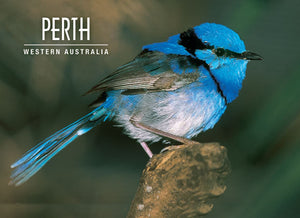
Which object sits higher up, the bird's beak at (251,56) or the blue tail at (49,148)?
the bird's beak at (251,56)

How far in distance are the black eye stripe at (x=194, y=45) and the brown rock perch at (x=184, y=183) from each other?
3.41ft

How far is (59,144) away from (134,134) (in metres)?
0.63

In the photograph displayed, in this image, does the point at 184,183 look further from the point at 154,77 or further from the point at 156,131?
the point at 154,77

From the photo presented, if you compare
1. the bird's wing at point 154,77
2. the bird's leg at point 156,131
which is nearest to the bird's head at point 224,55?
the bird's wing at point 154,77

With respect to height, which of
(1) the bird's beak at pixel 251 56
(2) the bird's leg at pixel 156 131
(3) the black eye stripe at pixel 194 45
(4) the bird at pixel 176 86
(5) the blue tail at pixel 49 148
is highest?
(3) the black eye stripe at pixel 194 45

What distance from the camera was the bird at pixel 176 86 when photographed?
9.75 feet

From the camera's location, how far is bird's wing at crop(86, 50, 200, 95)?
2.99 m

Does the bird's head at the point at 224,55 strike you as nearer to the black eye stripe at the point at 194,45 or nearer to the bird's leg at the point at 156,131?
the black eye stripe at the point at 194,45

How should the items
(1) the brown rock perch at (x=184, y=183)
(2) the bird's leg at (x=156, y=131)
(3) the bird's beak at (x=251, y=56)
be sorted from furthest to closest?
(3) the bird's beak at (x=251, y=56), (2) the bird's leg at (x=156, y=131), (1) the brown rock perch at (x=184, y=183)

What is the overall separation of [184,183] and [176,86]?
92 cm

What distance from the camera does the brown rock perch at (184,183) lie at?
2.20m

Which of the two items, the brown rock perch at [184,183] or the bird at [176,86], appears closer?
the brown rock perch at [184,183]

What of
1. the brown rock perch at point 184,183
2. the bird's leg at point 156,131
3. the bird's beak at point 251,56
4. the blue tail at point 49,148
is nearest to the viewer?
the brown rock perch at point 184,183

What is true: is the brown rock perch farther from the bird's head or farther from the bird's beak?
the bird's beak
